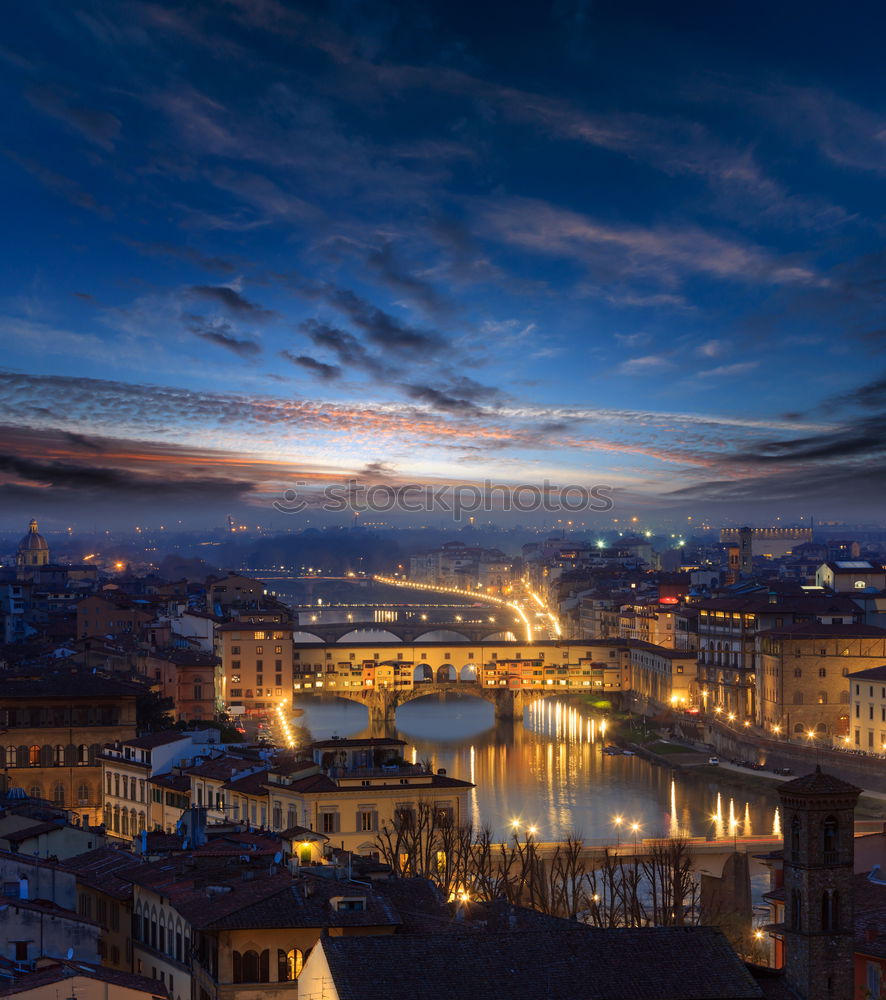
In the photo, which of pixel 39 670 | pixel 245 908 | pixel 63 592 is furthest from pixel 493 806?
pixel 63 592

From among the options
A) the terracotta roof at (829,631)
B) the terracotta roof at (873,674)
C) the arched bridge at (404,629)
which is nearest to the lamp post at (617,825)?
the terracotta roof at (873,674)

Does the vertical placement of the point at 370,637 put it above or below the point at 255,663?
below

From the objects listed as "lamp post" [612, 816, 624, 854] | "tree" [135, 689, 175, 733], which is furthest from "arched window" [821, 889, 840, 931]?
"tree" [135, 689, 175, 733]

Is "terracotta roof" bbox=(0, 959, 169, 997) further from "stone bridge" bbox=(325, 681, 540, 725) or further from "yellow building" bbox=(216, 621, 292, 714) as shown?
"stone bridge" bbox=(325, 681, 540, 725)

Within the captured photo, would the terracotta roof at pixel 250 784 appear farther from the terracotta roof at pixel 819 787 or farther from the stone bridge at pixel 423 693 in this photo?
the stone bridge at pixel 423 693

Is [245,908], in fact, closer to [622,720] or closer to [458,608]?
[622,720]

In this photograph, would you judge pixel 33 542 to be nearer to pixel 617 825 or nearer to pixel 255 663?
pixel 255 663

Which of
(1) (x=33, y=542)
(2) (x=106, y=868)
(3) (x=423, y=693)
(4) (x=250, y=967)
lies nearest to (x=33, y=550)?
(1) (x=33, y=542)
